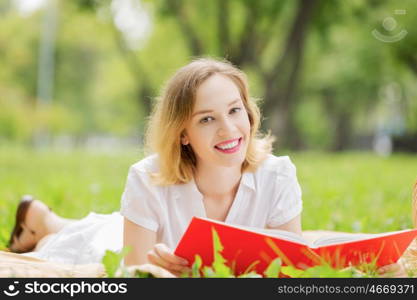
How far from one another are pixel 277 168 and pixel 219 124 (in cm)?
53

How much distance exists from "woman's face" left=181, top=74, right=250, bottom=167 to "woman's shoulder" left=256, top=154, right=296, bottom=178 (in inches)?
12.3

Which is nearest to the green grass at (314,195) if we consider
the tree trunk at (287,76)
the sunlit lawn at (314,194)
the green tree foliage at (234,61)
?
the sunlit lawn at (314,194)

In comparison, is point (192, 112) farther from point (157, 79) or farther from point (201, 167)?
point (157, 79)

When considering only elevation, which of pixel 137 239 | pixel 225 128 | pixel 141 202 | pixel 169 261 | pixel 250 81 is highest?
pixel 250 81

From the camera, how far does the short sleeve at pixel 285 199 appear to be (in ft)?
9.75

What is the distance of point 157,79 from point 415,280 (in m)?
26.1

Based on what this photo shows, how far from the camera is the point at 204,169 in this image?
2924 mm

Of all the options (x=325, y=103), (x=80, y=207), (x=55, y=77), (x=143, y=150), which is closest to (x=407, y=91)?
(x=325, y=103)

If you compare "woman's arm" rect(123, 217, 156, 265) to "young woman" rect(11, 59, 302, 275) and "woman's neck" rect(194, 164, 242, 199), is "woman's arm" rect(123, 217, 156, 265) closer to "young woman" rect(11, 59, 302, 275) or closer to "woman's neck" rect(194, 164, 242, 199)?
"young woman" rect(11, 59, 302, 275)

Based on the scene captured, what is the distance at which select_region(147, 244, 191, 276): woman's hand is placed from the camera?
2.22 metres

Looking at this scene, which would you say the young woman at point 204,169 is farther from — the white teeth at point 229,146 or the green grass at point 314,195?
the green grass at point 314,195

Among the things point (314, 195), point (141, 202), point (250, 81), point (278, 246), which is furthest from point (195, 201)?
point (250, 81)

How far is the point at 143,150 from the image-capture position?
3242 mm

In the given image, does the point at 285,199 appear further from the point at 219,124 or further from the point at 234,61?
the point at 234,61
